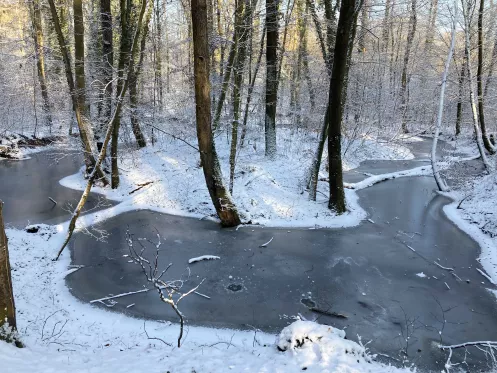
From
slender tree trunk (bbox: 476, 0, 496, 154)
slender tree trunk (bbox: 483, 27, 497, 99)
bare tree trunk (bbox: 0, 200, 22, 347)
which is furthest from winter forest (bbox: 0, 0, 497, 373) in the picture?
slender tree trunk (bbox: 483, 27, 497, 99)

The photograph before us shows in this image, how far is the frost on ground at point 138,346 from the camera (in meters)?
3.84

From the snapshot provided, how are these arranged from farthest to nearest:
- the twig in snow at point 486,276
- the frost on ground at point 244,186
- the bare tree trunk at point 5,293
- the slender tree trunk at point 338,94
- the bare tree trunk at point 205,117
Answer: the frost on ground at point 244,186
the slender tree trunk at point 338,94
the bare tree trunk at point 205,117
the twig in snow at point 486,276
the bare tree trunk at point 5,293

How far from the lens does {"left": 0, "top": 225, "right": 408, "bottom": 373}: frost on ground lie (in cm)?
384

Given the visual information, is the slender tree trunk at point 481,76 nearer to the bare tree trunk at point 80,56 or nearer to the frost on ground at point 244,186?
the frost on ground at point 244,186

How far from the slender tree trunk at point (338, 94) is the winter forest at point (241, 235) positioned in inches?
1.7

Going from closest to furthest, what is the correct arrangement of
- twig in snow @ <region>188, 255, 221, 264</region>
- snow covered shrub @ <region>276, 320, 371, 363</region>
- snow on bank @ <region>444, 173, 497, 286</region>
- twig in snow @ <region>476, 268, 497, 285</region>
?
snow covered shrub @ <region>276, 320, 371, 363</region> < twig in snow @ <region>476, 268, 497, 285</region> < twig in snow @ <region>188, 255, 221, 264</region> < snow on bank @ <region>444, 173, 497, 286</region>

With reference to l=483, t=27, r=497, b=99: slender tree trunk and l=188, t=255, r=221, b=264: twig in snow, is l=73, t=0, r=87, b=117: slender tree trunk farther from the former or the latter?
l=483, t=27, r=497, b=99: slender tree trunk

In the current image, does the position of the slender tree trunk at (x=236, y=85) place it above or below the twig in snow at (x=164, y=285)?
above

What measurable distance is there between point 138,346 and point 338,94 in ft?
26.2

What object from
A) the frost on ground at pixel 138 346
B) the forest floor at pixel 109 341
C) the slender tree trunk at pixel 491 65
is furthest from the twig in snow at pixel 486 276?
the slender tree trunk at pixel 491 65

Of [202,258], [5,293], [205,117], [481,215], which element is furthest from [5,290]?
[481,215]

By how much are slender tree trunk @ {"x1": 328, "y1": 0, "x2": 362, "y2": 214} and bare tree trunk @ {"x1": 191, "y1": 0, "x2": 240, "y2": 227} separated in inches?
124

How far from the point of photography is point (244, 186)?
12055 millimetres

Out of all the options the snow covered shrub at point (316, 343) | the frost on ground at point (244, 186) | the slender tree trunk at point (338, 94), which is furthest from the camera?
the frost on ground at point (244, 186)
